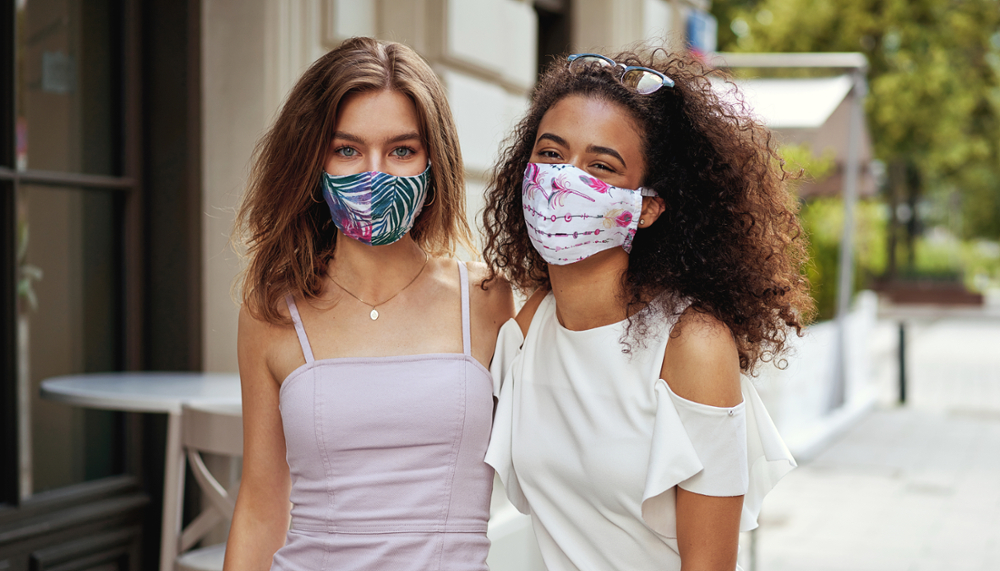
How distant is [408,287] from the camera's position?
2166 mm

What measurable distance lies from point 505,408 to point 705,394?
0.46 m

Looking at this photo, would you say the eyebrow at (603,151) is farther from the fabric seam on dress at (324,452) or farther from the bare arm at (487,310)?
the fabric seam on dress at (324,452)

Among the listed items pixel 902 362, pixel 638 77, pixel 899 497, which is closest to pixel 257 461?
pixel 638 77

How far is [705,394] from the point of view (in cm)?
178

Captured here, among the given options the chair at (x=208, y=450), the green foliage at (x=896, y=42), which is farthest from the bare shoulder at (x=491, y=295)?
the green foliage at (x=896, y=42)

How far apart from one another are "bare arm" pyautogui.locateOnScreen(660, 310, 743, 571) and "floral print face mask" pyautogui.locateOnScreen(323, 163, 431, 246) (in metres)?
0.64

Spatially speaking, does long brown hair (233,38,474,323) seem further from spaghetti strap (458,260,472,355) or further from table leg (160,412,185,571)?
table leg (160,412,185,571)

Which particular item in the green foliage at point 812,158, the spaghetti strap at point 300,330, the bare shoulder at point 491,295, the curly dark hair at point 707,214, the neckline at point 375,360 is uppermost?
the green foliage at point 812,158

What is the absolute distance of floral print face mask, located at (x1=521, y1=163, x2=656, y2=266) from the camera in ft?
6.18

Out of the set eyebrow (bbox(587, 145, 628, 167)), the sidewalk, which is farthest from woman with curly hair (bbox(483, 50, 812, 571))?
the sidewalk

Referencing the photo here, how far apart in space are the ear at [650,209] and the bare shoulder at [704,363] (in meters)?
0.25

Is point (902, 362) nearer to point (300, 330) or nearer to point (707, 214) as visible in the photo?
point (707, 214)

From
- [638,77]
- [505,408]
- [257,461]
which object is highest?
[638,77]

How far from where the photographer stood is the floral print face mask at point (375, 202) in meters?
1.97
